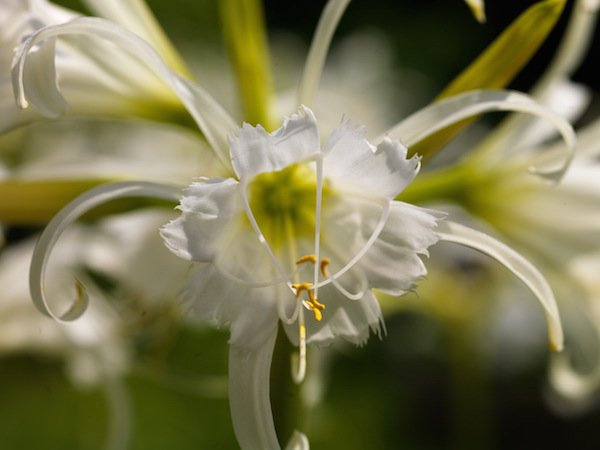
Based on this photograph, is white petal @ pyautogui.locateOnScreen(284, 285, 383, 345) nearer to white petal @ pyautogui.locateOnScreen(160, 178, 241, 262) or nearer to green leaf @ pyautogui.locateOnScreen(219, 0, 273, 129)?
white petal @ pyautogui.locateOnScreen(160, 178, 241, 262)

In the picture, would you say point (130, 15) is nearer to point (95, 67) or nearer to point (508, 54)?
point (95, 67)

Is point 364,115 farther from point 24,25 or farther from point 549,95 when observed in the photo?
point 24,25

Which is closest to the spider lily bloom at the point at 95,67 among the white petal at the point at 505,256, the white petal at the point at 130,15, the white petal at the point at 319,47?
the white petal at the point at 130,15

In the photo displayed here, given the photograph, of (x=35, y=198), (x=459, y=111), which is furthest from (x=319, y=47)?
(x=35, y=198)

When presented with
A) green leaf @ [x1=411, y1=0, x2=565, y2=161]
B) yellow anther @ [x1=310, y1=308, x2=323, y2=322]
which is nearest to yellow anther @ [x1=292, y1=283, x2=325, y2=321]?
yellow anther @ [x1=310, y1=308, x2=323, y2=322]

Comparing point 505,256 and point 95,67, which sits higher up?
point 95,67

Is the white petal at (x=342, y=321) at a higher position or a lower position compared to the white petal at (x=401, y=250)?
lower

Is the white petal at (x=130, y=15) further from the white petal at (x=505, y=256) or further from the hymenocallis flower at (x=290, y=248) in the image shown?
the white petal at (x=505, y=256)
